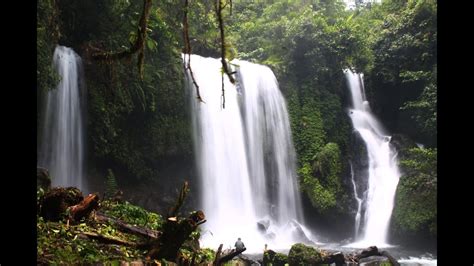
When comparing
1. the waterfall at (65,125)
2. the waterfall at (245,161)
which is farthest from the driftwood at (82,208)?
the waterfall at (245,161)

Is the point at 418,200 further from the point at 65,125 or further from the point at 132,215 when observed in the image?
the point at 65,125

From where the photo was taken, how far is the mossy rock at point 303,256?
866 centimetres

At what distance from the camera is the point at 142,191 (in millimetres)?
12797

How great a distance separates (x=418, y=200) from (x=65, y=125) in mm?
10460

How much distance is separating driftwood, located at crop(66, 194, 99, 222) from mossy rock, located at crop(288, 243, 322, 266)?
4.73 m

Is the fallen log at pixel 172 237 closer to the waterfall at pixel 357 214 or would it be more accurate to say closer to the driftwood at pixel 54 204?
the driftwood at pixel 54 204

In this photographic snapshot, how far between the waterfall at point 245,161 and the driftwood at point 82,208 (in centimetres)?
776

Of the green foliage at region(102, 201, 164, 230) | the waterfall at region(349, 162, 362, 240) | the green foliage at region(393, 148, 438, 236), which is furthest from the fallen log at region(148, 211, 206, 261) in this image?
the waterfall at region(349, 162, 362, 240)

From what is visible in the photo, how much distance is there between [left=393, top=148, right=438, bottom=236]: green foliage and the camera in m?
12.9

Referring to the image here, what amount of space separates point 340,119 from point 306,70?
251 cm

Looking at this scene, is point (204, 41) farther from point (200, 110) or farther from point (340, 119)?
point (340, 119)

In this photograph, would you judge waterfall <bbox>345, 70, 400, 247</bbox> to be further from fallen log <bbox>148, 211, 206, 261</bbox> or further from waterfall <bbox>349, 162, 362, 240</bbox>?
fallen log <bbox>148, 211, 206, 261</bbox>

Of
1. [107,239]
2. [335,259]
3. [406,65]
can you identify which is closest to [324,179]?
Answer: [406,65]
